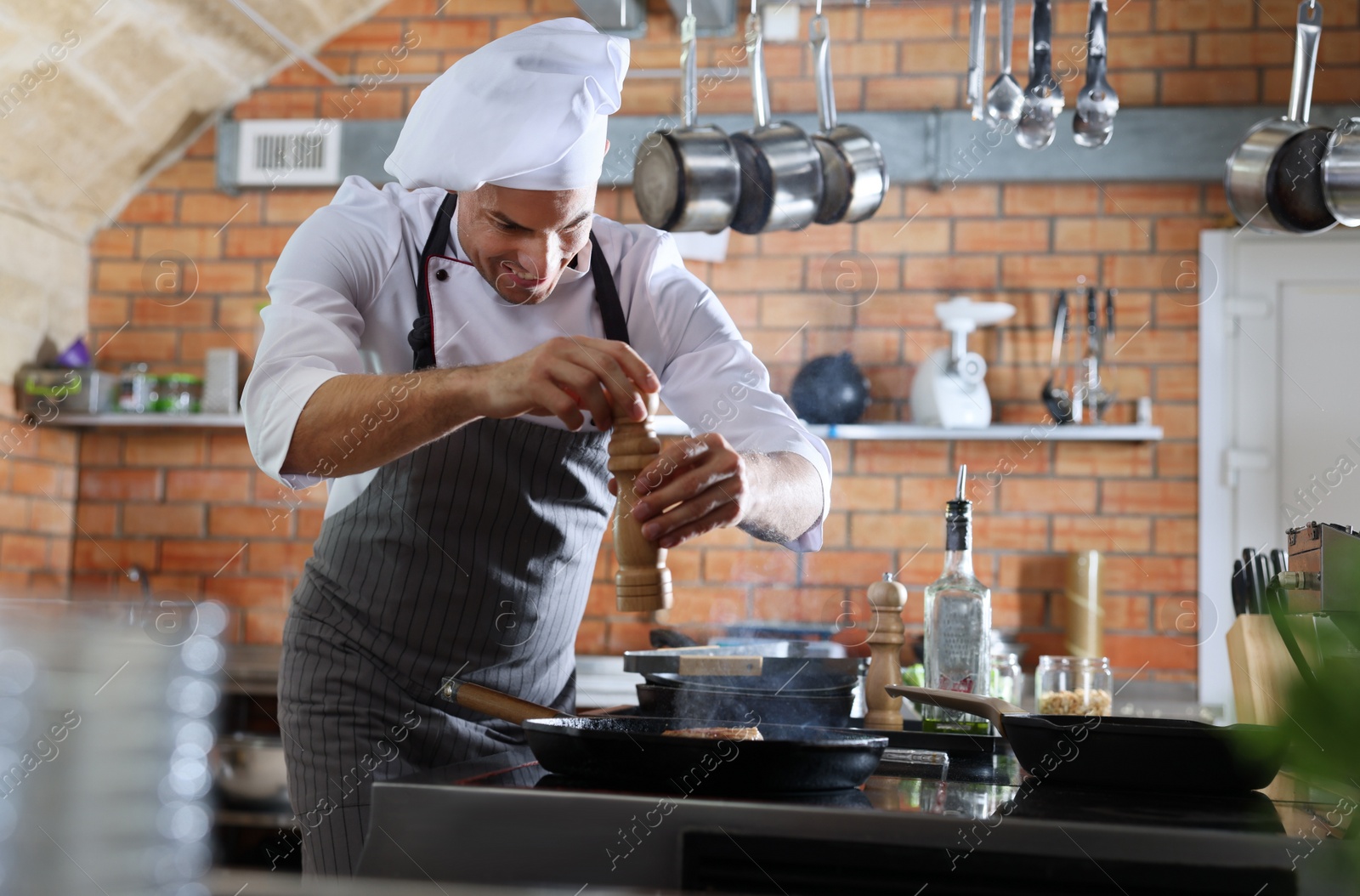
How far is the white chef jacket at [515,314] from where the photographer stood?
1.39 m

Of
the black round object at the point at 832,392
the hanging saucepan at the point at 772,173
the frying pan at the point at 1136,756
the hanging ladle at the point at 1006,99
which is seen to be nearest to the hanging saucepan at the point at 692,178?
the hanging saucepan at the point at 772,173

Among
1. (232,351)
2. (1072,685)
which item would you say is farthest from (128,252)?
(1072,685)

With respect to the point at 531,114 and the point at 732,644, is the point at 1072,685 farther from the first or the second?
the point at 531,114

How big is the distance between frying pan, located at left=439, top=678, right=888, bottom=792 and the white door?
2.63 meters

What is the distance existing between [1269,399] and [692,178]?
1865 millimetres

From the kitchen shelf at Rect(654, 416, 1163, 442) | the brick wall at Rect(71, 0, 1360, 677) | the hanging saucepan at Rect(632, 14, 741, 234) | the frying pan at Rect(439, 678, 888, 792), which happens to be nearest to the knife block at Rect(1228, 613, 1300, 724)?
the frying pan at Rect(439, 678, 888, 792)

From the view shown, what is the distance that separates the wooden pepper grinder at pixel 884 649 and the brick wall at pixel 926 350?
186cm

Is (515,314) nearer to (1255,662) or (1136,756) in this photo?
(1136,756)

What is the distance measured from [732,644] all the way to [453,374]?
2.44 feet

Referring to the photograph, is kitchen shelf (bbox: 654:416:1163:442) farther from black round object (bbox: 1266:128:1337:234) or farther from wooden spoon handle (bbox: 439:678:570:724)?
wooden spoon handle (bbox: 439:678:570:724)

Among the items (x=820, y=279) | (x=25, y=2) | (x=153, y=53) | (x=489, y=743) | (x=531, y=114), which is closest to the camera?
(x=531, y=114)

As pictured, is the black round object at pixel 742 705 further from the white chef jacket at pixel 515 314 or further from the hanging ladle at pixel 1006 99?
the hanging ladle at pixel 1006 99

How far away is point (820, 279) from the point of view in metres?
3.41

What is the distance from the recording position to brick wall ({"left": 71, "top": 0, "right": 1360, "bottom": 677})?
3.30 meters
